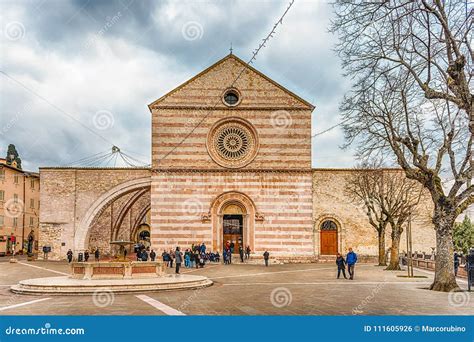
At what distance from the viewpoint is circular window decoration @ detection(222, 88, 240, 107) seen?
34.3 meters

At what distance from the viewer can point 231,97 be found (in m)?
34.8

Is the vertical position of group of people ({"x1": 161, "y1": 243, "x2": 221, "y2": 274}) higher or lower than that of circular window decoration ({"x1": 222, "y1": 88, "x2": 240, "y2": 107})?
lower

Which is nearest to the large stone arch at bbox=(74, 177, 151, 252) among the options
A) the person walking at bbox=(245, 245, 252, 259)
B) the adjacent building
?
the person walking at bbox=(245, 245, 252, 259)

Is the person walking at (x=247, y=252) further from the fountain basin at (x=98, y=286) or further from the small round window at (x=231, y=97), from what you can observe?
the fountain basin at (x=98, y=286)

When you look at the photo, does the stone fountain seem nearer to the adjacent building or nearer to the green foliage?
the adjacent building

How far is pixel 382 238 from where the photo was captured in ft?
103

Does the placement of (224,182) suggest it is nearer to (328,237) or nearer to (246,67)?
(246,67)

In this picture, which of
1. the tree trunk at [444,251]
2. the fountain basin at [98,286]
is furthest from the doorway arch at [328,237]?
the fountain basin at [98,286]

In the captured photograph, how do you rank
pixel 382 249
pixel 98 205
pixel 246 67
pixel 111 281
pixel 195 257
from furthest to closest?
pixel 98 205 < pixel 246 67 < pixel 382 249 < pixel 195 257 < pixel 111 281

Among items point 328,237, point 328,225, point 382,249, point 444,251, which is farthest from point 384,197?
point 444,251

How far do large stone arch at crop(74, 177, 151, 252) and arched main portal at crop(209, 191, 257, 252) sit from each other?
5527 mm

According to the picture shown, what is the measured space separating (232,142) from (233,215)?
4832 mm

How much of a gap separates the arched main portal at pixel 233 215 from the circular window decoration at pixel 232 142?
220 cm

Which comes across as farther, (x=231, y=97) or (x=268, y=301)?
(x=231, y=97)
